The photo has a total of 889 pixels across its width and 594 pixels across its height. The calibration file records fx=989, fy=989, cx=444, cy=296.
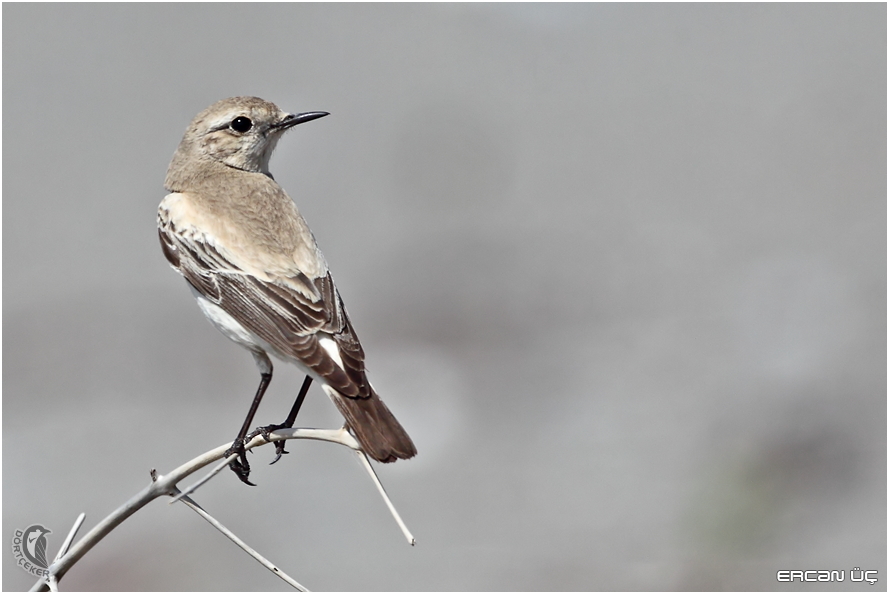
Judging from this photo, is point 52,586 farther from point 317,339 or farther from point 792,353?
point 792,353

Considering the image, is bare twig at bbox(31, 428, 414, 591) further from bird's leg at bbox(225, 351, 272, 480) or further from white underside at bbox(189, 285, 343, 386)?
white underside at bbox(189, 285, 343, 386)

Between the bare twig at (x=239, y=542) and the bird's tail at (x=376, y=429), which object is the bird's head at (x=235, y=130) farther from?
the bare twig at (x=239, y=542)

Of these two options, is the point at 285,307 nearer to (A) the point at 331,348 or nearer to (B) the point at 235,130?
(A) the point at 331,348

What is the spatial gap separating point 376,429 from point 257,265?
1.14 meters

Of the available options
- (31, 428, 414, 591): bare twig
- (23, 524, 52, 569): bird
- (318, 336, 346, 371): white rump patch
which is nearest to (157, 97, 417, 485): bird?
(318, 336, 346, 371): white rump patch

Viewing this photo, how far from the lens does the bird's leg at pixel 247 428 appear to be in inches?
152

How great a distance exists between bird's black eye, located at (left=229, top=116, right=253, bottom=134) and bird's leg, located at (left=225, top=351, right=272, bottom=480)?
1.28 m

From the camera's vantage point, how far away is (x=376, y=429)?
3.56 metres

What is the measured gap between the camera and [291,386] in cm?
933

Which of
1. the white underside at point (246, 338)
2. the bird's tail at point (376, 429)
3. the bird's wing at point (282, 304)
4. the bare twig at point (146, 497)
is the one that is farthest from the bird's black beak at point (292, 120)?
the bare twig at point (146, 497)

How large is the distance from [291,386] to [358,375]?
18.4 ft

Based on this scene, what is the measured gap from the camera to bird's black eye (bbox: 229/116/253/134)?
501 cm

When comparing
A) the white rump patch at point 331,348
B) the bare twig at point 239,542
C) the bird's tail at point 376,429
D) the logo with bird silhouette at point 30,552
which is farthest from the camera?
the white rump patch at point 331,348

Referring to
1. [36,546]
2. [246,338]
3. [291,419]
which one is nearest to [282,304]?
[246,338]
